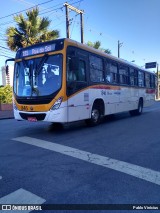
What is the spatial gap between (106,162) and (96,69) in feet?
19.6

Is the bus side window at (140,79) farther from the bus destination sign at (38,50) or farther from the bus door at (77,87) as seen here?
the bus destination sign at (38,50)

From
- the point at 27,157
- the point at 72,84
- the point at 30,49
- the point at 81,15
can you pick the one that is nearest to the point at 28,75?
the point at 30,49

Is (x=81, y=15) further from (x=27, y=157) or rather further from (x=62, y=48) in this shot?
(x=27, y=157)

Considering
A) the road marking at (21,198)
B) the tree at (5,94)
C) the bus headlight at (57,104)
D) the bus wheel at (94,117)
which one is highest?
the tree at (5,94)

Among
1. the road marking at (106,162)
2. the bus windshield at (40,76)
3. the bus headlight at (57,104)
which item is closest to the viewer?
the road marking at (106,162)

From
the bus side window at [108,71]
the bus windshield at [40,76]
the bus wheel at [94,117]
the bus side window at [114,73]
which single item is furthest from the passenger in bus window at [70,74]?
the bus side window at [114,73]

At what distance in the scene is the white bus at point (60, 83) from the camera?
858 cm

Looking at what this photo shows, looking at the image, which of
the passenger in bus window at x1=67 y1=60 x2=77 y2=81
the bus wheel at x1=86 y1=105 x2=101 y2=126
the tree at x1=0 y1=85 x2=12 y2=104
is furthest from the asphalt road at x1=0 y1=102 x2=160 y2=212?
the tree at x1=0 y1=85 x2=12 y2=104

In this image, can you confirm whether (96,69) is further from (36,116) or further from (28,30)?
(28,30)

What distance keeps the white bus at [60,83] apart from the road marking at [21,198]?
A: 182 inches

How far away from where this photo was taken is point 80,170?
5.09 meters

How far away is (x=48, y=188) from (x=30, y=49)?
6.42 meters

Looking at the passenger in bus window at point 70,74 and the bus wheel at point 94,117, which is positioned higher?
the passenger in bus window at point 70,74

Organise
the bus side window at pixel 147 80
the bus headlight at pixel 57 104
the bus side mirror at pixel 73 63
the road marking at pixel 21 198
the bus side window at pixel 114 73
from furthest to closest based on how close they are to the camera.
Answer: the bus side window at pixel 147 80, the bus side window at pixel 114 73, the bus side mirror at pixel 73 63, the bus headlight at pixel 57 104, the road marking at pixel 21 198
